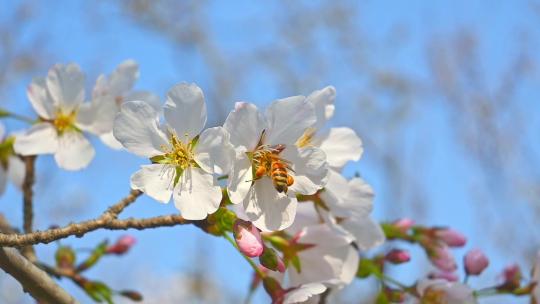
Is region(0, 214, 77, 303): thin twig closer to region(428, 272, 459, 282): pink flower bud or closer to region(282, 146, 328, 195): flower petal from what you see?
region(282, 146, 328, 195): flower petal

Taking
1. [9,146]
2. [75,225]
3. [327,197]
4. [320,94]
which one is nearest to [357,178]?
[327,197]

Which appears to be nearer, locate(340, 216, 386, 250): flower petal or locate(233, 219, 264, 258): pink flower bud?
locate(233, 219, 264, 258): pink flower bud

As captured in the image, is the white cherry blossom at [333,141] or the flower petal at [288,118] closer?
the flower petal at [288,118]

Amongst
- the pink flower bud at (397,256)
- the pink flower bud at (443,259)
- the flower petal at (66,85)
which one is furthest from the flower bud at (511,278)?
the flower petal at (66,85)

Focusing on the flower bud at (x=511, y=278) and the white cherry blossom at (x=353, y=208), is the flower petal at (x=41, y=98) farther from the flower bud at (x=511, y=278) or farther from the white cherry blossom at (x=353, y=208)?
the flower bud at (x=511, y=278)

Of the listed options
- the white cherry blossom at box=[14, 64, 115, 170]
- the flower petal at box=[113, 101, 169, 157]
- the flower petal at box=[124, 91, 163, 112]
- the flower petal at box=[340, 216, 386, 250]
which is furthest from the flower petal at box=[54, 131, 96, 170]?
the flower petal at box=[340, 216, 386, 250]

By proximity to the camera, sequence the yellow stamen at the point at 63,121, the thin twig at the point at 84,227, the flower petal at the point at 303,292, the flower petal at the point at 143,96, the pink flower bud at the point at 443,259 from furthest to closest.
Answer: the pink flower bud at the point at 443,259 → the yellow stamen at the point at 63,121 → the flower petal at the point at 143,96 → the flower petal at the point at 303,292 → the thin twig at the point at 84,227

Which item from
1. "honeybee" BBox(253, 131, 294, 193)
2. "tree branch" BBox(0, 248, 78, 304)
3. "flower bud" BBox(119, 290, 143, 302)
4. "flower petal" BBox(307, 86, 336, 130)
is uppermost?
"flower petal" BBox(307, 86, 336, 130)

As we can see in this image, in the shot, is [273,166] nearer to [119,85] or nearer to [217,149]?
[217,149]
